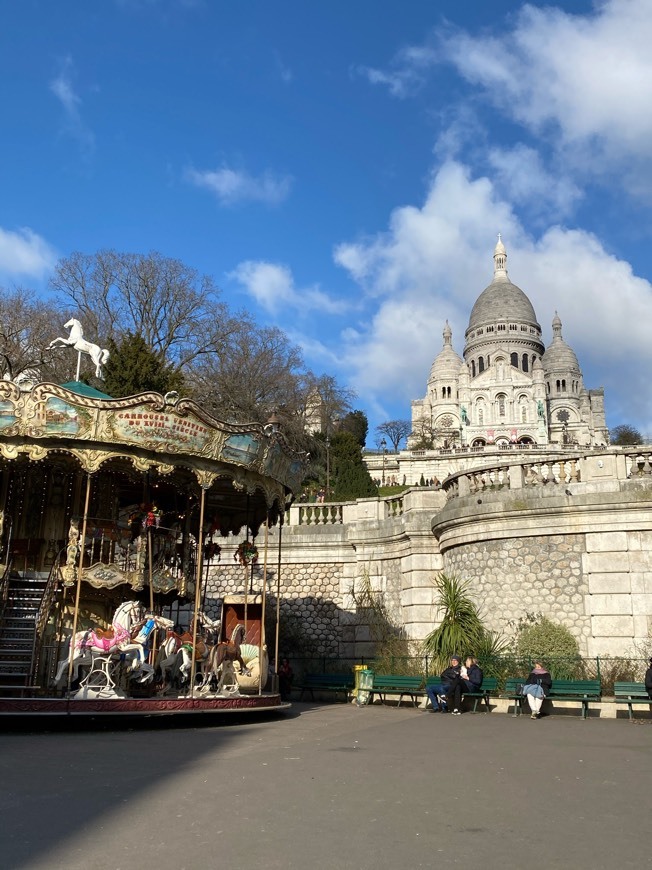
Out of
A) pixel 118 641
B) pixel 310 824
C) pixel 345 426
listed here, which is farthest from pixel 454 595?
pixel 345 426

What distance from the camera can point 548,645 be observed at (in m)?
17.5

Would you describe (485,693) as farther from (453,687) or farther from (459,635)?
(459,635)

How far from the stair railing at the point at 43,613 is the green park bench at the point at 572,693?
9251mm

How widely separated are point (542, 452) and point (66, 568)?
227 feet

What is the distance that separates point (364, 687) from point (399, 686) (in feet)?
4.00

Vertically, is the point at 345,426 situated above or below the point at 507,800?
above

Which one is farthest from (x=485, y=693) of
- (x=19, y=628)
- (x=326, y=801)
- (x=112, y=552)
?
(x=326, y=801)

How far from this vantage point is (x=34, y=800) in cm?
732

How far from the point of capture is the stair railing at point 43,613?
49.1 ft

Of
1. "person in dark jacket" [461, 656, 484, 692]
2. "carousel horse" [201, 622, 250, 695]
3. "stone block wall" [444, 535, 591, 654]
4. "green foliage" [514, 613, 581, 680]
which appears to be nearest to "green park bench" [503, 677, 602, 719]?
"person in dark jacket" [461, 656, 484, 692]

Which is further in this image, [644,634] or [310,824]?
[644,634]

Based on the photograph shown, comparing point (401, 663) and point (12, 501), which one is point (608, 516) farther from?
point (12, 501)

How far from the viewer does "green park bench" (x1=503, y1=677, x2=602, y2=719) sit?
15391mm

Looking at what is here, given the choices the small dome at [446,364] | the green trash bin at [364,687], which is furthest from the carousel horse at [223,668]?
the small dome at [446,364]
